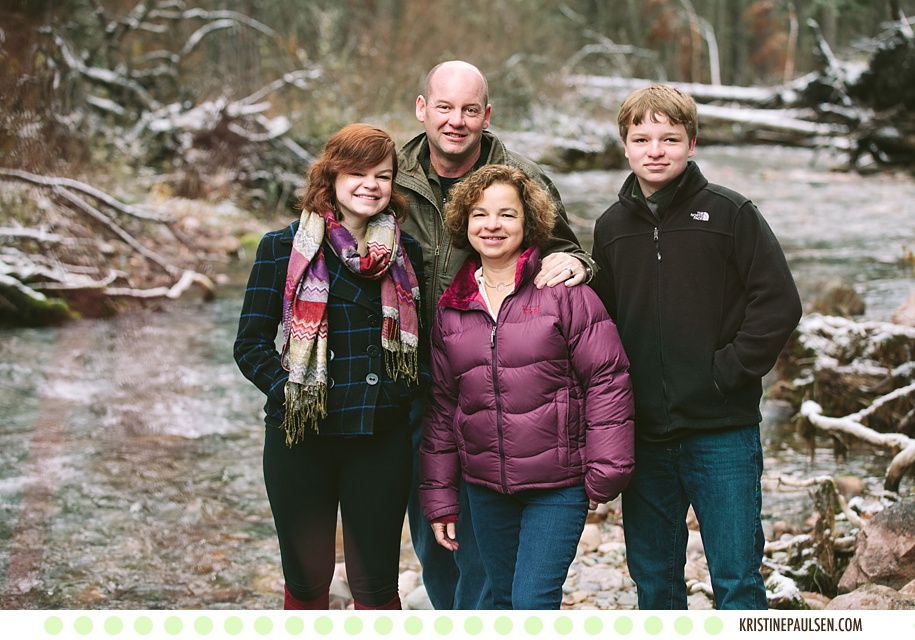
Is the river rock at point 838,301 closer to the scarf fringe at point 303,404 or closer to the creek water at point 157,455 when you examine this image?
the creek water at point 157,455

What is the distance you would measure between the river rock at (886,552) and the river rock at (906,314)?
273 centimetres

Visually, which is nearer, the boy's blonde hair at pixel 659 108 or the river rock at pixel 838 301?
the boy's blonde hair at pixel 659 108

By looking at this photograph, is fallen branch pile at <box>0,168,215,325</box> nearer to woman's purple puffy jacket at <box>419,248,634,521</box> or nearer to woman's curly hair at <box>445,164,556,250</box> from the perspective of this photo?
woman's curly hair at <box>445,164,556,250</box>

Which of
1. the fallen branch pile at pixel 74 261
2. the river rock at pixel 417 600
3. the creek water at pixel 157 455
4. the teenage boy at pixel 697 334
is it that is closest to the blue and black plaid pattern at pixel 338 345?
the teenage boy at pixel 697 334

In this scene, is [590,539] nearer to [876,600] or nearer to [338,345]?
[876,600]

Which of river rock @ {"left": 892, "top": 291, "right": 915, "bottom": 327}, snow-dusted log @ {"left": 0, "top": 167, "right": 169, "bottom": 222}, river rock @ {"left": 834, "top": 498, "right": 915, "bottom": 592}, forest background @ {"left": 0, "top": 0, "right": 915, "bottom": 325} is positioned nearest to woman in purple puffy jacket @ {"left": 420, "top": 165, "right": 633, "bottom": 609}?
river rock @ {"left": 834, "top": 498, "right": 915, "bottom": 592}

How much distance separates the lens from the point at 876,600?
2701mm

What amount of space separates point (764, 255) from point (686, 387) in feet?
1.28

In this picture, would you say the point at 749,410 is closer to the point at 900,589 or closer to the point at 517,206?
the point at 517,206

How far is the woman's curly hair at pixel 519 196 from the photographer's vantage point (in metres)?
2.47

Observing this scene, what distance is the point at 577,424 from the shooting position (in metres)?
2.36

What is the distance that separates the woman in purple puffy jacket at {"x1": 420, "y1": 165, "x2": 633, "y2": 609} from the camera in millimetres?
2336

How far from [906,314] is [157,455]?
15.6ft
